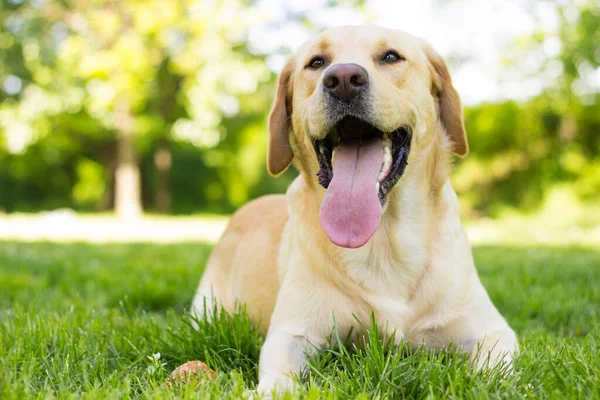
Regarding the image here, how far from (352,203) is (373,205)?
87 mm

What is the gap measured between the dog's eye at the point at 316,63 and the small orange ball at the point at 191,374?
1.44 m

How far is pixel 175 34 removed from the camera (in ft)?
51.5

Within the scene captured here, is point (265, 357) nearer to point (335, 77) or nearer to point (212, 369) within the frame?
point (212, 369)

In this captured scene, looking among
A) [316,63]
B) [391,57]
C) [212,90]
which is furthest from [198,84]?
[391,57]

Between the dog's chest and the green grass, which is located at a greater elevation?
the dog's chest

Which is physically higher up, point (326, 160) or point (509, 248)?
point (326, 160)

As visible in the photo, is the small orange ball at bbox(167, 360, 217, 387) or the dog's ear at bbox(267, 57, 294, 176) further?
the dog's ear at bbox(267, 57, 294, 176)

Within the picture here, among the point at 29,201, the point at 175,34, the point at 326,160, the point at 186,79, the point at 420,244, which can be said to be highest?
the point at 175,34

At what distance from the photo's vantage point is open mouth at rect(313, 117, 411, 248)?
2.42 m

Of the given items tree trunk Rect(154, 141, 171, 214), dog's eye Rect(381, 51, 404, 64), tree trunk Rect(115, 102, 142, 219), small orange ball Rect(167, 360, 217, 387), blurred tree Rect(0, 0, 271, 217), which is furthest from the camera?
tree trunk Rect(154, 141, 171, 214)

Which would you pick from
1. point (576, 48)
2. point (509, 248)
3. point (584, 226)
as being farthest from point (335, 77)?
point (576, 48)

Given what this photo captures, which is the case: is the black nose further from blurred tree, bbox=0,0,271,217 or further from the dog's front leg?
blurred tree, bbox=0,0,271,217

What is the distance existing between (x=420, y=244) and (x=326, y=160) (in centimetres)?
56

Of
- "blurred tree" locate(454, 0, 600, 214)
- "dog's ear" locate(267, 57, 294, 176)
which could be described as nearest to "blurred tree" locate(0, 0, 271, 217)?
"blurred tree" locate(454, 0, 600, 214)
